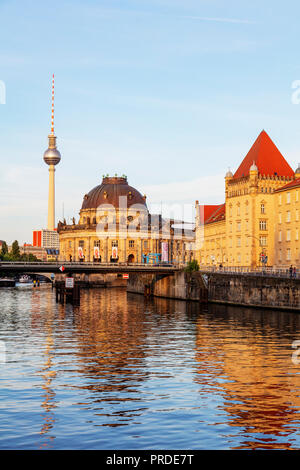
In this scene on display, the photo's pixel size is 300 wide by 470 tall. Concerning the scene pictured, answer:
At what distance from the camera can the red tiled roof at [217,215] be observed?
5625 inches

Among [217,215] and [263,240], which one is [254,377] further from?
[217,215]

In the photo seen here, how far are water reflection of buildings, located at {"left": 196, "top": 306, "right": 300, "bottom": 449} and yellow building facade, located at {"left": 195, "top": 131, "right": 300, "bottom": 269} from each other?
50204 millimetres

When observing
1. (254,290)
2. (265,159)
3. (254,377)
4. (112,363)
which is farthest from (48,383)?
(265,159)

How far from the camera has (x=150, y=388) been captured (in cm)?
3172

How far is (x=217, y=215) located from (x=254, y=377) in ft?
381

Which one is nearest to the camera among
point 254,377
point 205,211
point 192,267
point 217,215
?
point 254,377

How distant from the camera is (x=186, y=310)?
292 feet

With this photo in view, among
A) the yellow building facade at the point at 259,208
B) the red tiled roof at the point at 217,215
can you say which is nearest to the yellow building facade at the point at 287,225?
the yellow building facade at the point at 259,208

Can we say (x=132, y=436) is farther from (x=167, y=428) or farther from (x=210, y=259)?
(x=210, y=259)

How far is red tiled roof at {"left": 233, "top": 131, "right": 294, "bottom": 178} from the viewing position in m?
122

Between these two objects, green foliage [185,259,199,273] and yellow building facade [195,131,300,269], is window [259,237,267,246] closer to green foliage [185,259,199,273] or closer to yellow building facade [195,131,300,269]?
yellow building facade [195,131,300,269]

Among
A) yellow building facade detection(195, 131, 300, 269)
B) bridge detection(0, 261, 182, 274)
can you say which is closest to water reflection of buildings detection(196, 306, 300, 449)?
yellow building facade detection(195, 131, 300, 269)
